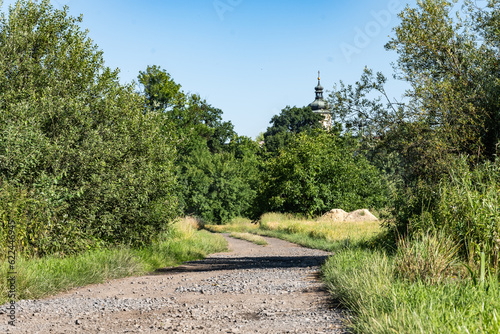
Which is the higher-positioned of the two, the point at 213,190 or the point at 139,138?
the point at 139,138

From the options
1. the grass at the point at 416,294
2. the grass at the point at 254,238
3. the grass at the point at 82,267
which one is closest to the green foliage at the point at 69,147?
the grass at the point at 82,267

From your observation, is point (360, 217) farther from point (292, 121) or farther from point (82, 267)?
point (292, 121)

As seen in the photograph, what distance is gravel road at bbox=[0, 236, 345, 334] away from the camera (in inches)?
227

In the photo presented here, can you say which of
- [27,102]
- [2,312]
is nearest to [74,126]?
[27,102]

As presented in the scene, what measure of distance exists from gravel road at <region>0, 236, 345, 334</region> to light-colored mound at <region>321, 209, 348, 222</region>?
22811 mm

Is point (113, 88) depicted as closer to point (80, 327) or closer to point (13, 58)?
point (13, 58)

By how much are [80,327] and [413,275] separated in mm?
4667

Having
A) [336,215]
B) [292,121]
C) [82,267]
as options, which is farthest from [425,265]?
[292,121]

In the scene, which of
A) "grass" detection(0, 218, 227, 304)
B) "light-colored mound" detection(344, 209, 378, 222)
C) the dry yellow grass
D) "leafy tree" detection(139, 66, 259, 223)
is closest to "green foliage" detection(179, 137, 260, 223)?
"leafy tree" detection(139, 66, 259, 223)

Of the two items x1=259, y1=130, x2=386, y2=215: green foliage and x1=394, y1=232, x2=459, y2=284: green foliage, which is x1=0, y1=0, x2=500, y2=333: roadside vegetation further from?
x1=259, y1=130, x2=386, y2=215: green foliage

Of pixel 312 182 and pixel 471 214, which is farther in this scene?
pixel 312 182

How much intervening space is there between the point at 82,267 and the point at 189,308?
3664 millimetres

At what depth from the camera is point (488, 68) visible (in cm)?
1166

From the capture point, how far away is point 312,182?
117 ft
